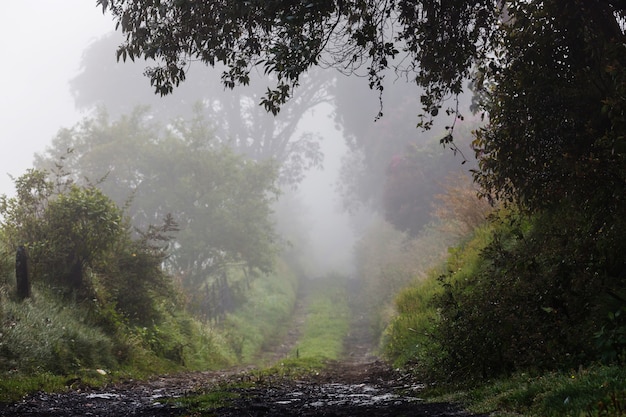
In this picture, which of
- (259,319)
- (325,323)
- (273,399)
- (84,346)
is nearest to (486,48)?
(273,399)

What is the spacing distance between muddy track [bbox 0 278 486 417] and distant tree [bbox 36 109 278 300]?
1587 cm

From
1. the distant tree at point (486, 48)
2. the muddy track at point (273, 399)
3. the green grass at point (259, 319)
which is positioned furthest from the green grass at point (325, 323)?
the distant tree at point (486, 48)

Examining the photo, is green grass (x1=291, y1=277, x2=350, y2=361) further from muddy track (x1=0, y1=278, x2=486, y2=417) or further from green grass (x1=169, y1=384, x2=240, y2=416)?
green grass (x1=169, y1=384, x2=240, y2=416)

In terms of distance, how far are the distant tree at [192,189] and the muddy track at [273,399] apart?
52.1 feet

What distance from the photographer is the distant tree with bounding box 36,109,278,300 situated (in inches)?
1108

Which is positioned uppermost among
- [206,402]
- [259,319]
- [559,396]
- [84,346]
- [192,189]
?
[192,189]

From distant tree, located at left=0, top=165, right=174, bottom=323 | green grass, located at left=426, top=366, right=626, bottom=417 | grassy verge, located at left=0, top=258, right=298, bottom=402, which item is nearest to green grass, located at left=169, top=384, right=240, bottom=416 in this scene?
grassy verge, located at left=0, top=258, right=298, bottom=402

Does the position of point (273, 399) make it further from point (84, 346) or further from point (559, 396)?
point (84, 346)

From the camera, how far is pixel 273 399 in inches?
293

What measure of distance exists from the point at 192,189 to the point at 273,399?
22.3 meters

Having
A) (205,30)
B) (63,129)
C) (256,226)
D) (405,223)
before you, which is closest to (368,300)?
(405,223)

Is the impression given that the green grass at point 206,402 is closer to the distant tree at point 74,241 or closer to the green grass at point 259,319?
the distant tree at point 74,241

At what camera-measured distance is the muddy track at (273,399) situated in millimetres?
6047

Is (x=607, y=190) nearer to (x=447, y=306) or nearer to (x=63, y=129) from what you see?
(x=447, y=306)
